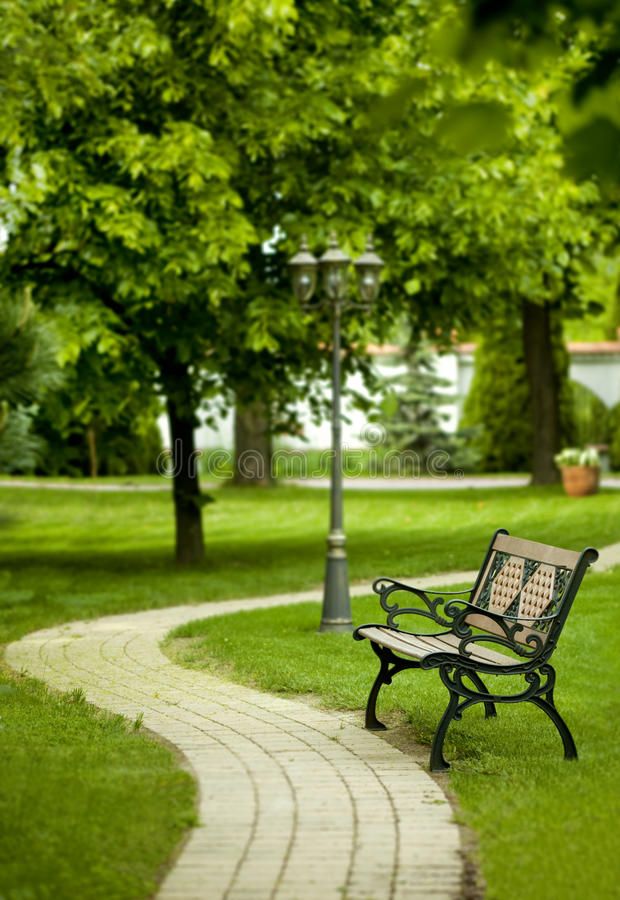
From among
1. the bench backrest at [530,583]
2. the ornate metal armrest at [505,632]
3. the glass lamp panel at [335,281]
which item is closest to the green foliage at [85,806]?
the ornate metal armrest at [505,632]

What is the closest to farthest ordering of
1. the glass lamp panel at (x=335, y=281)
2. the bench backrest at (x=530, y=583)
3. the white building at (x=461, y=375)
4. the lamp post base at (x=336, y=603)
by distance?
1. the bench backrest at (x=530, y=583)
2. the lamp post base at (x=336, y=603)
3. the glass lamp panel at (x=335, y=281)
4. the white building at (x=461, y=375)

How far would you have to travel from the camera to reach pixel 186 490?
16562mm

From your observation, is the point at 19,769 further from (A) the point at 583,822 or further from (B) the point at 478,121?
(B) the point at 478,121

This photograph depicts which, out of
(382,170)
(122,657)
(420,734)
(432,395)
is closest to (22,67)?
(382,170)

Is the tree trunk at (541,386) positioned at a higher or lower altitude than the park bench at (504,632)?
higher

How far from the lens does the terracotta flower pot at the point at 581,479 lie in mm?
23578

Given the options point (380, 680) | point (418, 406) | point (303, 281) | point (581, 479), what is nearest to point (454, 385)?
point (418, 406)

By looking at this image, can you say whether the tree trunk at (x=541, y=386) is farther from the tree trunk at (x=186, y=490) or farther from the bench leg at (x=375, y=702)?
the bench leg at (x=375, y=702)

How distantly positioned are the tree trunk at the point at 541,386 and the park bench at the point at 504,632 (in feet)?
57.7

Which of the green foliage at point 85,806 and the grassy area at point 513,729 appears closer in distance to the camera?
the green foliage at point 85,806

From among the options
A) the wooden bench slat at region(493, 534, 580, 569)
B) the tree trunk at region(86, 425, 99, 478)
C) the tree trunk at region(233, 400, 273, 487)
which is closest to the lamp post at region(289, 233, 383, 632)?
the wooden bench slat at region(493, 534, 580, 569)

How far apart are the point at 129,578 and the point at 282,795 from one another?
989 centimetres

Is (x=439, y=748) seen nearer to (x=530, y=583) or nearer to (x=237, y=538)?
(x=530, y=583)

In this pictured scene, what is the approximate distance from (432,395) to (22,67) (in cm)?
2147
